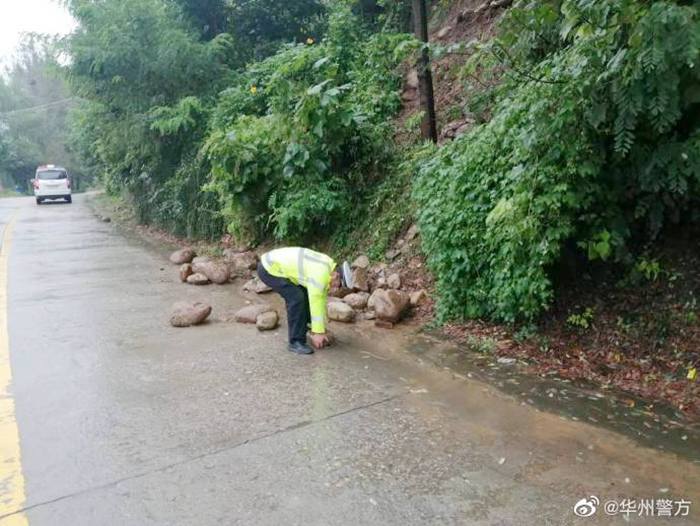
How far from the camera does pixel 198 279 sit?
8.94m

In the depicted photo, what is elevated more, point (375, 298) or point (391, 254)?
point (391, 254)

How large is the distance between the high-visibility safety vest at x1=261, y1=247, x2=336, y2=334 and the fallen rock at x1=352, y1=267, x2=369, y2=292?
1691mm

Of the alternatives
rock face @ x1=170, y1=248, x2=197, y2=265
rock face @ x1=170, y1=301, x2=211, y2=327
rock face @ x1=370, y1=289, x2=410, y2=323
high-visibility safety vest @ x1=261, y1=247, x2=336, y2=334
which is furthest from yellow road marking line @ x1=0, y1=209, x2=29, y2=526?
rock face @ x1=170, y1=248, x2=197, y2=265

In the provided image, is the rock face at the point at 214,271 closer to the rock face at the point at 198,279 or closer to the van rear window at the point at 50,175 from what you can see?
the rock face at the point at 198,279

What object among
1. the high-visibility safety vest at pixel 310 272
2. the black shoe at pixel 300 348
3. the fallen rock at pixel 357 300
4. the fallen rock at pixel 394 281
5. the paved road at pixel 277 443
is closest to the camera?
Answer: the paved road at pixel 277 443

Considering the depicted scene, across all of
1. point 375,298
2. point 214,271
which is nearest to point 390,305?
point 375,298

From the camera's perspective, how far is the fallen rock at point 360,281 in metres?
7.39

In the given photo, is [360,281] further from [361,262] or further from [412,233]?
[412,233]

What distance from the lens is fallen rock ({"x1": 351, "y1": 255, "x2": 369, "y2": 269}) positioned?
25.8 feet

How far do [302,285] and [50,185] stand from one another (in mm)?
25721

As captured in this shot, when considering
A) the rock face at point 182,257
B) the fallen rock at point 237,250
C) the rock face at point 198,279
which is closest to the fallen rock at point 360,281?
the rock face at point 198,279

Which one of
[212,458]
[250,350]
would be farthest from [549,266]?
[212,458]

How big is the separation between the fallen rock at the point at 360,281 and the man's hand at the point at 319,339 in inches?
64.2

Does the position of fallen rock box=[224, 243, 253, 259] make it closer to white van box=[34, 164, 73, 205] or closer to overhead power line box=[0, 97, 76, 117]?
white van box=[34, 164, 73, 205]
